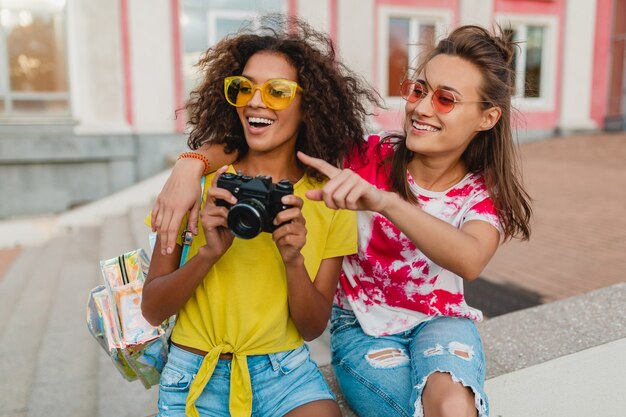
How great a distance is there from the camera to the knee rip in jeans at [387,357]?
6.17 feet

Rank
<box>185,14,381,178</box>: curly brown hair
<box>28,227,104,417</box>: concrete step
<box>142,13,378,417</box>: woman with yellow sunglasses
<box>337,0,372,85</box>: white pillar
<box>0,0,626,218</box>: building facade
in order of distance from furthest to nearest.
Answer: <box>337,0,372,85</box>: white pillar < <box>0,0,626,218</box>: building facade < <box>28,227,104,417</box>: concrete step < <box>185,14,381,178</box>: curly brown hair < <box>142,13,378,417</box>: woman with yellow sunglasses

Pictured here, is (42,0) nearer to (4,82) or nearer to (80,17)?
(80,17)

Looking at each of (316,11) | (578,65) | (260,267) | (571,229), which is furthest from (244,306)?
(578,65)

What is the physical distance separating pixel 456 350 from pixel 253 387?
25.7 inches

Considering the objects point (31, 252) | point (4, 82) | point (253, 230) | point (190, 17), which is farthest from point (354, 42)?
point (253, 230)

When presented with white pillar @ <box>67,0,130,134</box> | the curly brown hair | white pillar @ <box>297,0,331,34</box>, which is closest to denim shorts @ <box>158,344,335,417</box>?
the curly brown hair

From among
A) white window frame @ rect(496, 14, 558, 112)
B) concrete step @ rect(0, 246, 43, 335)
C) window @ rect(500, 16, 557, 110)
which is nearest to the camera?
concrete step @ rect(0, 246, 43, 335)

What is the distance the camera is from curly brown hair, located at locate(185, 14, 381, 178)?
1898 millimetres

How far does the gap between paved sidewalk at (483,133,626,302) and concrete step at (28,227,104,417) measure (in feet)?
10.1

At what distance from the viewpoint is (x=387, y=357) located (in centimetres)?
190

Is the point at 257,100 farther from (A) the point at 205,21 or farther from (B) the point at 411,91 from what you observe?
(A) the point at 205,21

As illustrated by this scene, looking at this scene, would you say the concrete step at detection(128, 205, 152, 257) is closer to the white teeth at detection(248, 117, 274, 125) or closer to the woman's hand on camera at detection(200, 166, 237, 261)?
the white teeth at detection(248, 117, 274, 125)

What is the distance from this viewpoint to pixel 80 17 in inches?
348

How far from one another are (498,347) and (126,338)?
158 centimetres
